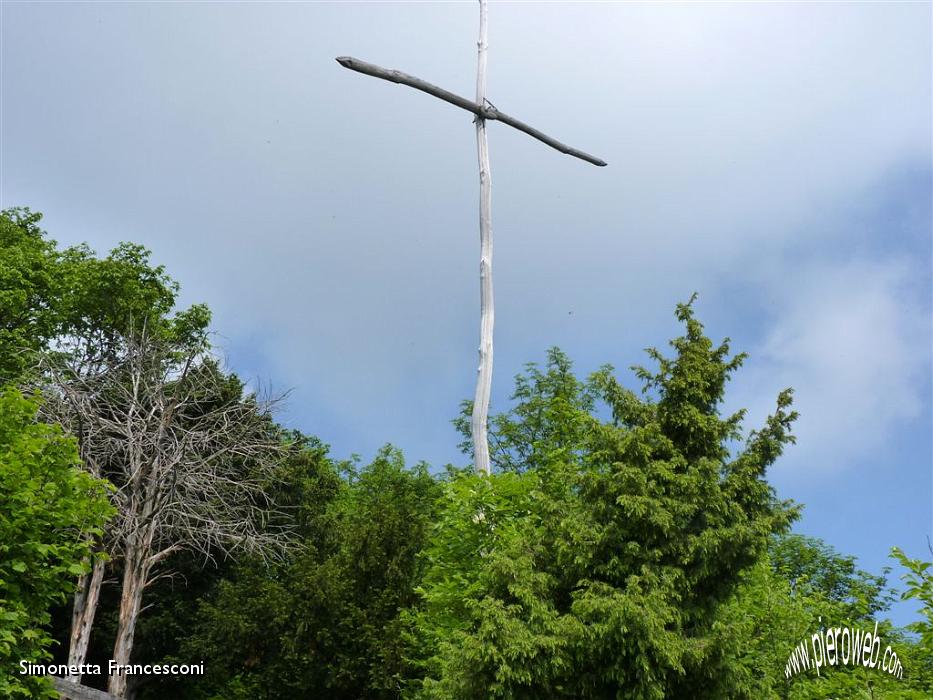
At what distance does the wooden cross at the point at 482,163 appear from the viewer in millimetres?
17609

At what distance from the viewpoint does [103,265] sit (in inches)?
1262

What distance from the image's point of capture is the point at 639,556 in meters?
11.2

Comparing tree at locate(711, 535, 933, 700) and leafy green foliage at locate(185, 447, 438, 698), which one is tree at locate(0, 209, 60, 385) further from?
tree at locate(711, 535, 933, 700)

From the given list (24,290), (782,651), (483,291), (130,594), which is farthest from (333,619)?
(24,290)

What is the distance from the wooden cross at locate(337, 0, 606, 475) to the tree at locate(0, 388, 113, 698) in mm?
8510

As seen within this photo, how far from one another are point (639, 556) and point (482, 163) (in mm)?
10837

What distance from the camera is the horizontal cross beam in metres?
17.7

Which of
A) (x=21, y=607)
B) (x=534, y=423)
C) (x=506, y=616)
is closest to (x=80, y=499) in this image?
(x=21, y=607)

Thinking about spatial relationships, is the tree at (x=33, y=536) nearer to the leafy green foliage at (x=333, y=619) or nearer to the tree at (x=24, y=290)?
the leafy green foliage at (x=333, y=619)

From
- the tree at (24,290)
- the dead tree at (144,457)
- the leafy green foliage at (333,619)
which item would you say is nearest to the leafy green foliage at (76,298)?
the tree at (24,290)

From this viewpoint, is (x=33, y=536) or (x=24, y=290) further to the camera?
(x=24, y=290)

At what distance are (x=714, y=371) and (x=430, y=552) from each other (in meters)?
6.24

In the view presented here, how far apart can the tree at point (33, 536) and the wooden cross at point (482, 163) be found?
335 inches

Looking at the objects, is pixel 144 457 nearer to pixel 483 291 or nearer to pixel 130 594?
pixel 130 594
